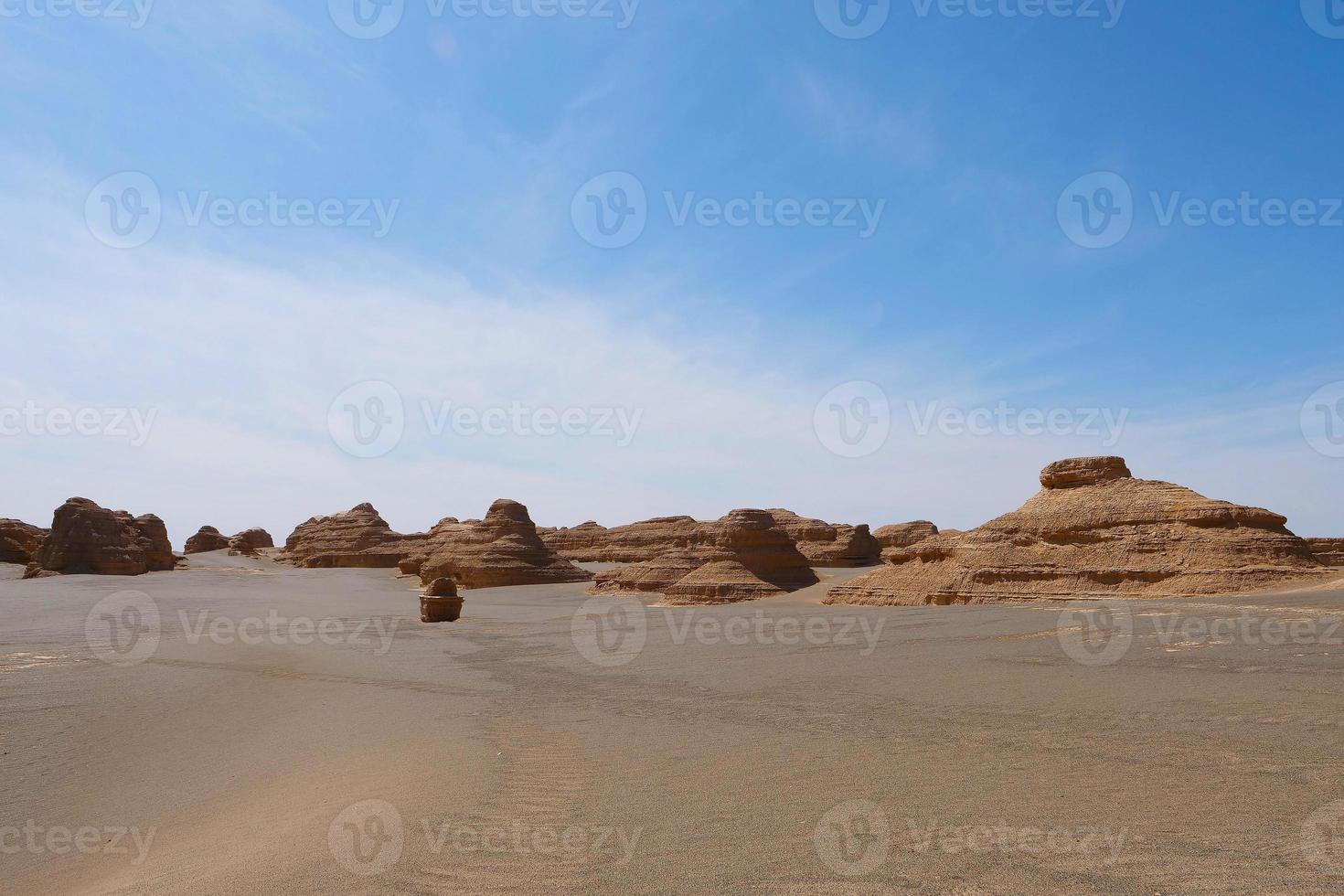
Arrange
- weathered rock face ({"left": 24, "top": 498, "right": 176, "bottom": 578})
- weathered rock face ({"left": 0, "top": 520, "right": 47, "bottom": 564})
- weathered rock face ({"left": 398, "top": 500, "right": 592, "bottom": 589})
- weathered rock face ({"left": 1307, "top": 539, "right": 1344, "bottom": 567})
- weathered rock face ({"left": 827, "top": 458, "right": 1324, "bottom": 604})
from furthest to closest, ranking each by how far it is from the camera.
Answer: weathered rock face ({"left": 0, "top": 520, "right": 47, "bottom": 564}) → weathered rock face ({"left": 398, "top": 500, "right": 592, "bottom": 589}) → weathered rock face ({"left": 24, "top": 498, "right": 176, "bottom": 578}) → weathered rock face ({"left": 1307, "top": 539, "right": 1344, "bottom": 567}) → weathered rock face ({"left": 827, "top": 458, "right": 1324, "bottom": 604})

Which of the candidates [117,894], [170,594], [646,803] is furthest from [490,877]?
[170,594]

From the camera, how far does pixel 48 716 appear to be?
10250mm

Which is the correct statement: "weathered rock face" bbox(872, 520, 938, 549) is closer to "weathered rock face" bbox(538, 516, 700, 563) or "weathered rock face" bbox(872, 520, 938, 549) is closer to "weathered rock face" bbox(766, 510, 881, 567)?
"weathered rock face" bbox(766, 510, 881, 567)

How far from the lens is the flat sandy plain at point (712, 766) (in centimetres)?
478

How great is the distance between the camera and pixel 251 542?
92125 mm

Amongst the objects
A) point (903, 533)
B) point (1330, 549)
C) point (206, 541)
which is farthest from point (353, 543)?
point (1330, 549)

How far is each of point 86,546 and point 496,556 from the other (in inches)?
976

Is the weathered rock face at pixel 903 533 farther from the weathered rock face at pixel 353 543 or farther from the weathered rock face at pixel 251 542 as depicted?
the weathered rock face at pixel 251 542

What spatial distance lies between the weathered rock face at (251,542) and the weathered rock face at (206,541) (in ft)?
4.23

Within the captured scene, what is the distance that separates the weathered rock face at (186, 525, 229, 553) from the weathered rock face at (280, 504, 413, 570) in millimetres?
22782

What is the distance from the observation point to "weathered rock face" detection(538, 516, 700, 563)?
77.1m


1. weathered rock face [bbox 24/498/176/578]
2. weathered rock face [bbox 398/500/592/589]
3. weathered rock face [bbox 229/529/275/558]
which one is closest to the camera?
weathered rock face [bbox 24/498/176/578]

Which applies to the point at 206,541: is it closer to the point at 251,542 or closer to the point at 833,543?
the point at 251,542

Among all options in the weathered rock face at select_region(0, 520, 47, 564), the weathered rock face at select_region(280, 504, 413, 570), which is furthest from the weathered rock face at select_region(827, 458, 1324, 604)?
the weathered rock face at select_region(0, 520, 47, 564)
